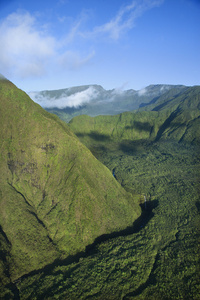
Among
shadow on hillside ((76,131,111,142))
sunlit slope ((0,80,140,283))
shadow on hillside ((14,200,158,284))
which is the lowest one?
shadow on hillside ((14,200,158,284))

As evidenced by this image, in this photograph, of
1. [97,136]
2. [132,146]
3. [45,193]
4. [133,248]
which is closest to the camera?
[133,248]

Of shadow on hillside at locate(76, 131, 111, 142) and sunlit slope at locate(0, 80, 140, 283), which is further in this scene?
shadow on hillside at locate(76, 131, 111, 142)

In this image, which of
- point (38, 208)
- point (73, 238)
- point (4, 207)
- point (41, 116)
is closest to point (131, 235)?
→ point (73, 238)

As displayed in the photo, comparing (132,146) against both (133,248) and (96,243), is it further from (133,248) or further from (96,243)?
(133,248)

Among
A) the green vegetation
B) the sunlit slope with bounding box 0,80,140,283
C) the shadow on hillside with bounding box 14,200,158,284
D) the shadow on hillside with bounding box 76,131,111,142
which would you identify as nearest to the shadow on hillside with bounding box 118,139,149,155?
the shadow on hillside with bounding box 76,131,111,142

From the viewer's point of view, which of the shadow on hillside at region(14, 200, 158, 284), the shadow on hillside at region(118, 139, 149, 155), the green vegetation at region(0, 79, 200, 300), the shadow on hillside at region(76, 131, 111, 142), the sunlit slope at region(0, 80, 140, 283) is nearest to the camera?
the green vegetation at region(0, 79, 200, 300)

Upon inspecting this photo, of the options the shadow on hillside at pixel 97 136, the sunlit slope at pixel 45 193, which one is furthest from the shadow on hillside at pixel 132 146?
the sunlit slope at pixel 45 193

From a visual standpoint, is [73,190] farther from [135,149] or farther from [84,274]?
[135,149]

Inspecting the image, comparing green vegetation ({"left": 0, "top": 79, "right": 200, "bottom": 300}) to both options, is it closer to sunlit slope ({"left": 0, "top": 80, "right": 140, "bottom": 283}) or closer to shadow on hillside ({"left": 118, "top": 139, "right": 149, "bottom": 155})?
sunlit slope ({"left": 0, "top": 80, "right": 140, "bottom": 283})

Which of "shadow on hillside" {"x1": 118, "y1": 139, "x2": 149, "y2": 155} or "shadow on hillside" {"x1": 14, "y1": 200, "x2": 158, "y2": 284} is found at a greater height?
"shadow on hillside" {"x1": 118, "y1": 139, "x2": 149, "y2": 155}

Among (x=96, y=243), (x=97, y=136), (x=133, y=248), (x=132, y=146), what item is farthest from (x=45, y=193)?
(x=97, y=136)
